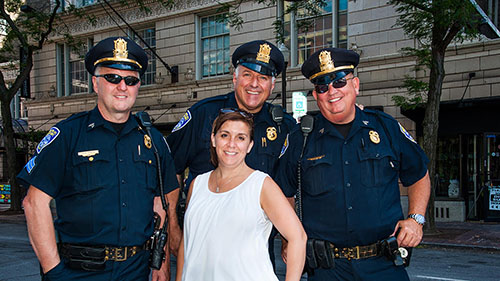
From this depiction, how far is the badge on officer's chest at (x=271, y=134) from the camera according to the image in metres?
4.08

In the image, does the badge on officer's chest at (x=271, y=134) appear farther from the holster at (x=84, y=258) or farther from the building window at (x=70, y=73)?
the building window at (x=70, y=73)

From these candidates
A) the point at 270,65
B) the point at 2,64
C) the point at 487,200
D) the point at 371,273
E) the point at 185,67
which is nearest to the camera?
the point at 371,273

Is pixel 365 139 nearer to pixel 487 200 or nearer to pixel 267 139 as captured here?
pixel 267 139

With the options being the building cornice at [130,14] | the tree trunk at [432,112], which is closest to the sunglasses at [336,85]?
the tree trunk at [432,112]

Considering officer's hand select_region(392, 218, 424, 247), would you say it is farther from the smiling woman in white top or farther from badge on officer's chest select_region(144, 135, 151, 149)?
badge on officer's chest select_region(144, 135, 151, 149)

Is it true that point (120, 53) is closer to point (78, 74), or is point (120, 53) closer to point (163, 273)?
point (163, 273)

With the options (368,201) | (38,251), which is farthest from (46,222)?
(368,201)

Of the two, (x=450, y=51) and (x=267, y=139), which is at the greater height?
(x=450, y=51)

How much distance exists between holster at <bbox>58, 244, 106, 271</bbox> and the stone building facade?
13404 mm

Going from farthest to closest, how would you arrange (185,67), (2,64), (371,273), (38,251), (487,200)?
1. (2,64)
2. (185,67)
3. (487,200)
4. (371,273)
5. (38,251)

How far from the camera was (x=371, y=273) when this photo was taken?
10.5 ft

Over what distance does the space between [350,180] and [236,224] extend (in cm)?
102

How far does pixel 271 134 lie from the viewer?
4105 mm

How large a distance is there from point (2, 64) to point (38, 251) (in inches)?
1294
